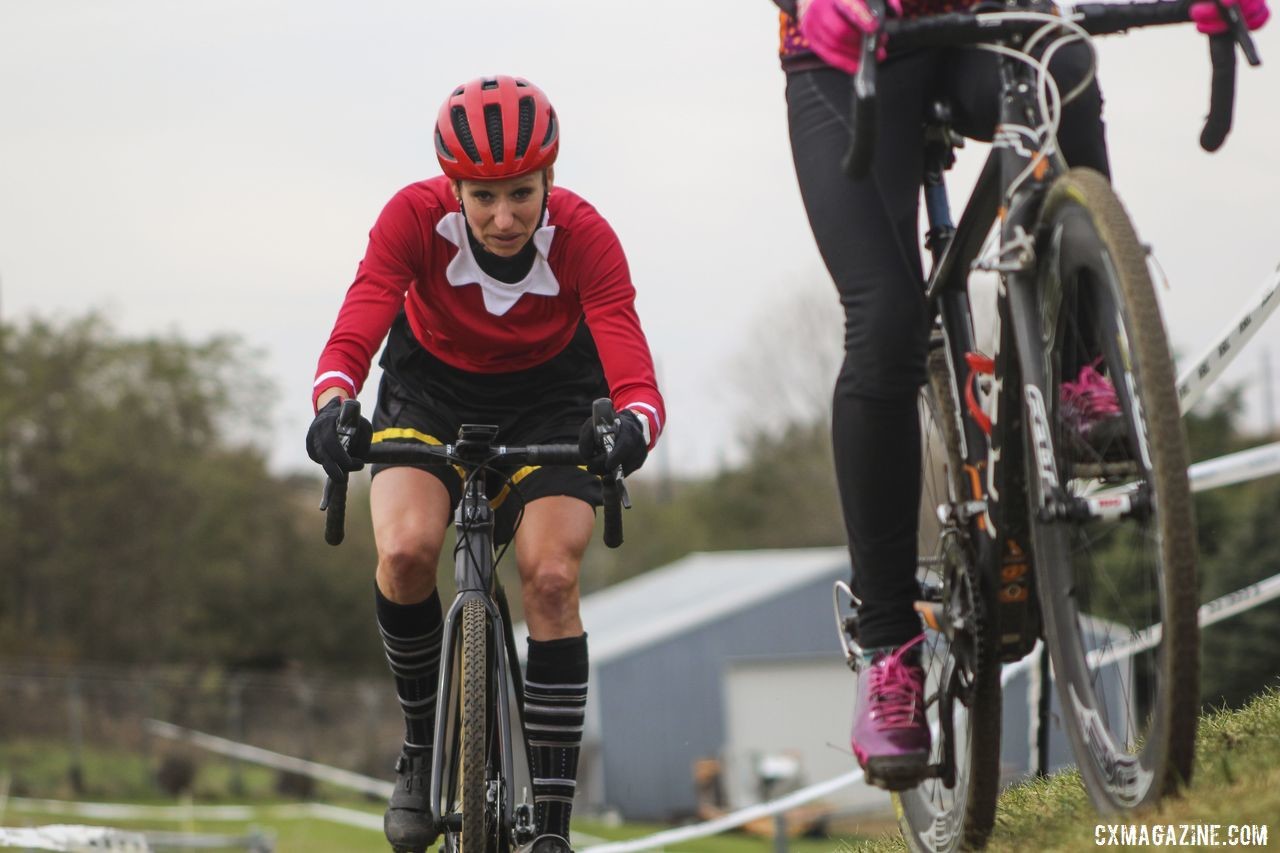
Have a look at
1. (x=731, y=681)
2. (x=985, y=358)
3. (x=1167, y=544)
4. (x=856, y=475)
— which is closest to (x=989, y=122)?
(x=985, y=358)

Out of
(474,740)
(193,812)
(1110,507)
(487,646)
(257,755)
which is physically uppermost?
(1110,507)

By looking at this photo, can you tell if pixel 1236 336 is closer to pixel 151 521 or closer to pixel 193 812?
pixel 193 812

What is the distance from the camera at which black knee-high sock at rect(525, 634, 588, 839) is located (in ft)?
15.2

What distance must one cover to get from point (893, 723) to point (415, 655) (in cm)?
176

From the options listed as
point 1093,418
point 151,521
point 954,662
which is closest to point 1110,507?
point 1093,418

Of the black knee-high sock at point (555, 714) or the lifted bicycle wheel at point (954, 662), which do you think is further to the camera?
the black knee-high sock at point (555, 714)

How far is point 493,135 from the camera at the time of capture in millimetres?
4555

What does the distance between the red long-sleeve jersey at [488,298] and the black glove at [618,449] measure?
0.89ft

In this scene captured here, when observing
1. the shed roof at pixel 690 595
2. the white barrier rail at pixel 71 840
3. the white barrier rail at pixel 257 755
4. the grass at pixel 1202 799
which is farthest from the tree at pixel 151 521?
the grass at pixel 1202 799

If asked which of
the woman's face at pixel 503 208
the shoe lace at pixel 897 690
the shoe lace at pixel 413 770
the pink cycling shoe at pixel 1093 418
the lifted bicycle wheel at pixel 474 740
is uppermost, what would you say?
the woman's face at pixel 503 208

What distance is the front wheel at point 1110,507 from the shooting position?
2684mm

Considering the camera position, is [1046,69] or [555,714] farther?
[555,714]

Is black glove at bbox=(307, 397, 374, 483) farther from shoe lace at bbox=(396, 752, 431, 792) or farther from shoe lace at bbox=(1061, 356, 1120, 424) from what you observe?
shoe lace at bbox=(1061, 356, 1120, 424)

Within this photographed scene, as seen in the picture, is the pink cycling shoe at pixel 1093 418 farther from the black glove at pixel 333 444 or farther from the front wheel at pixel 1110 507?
the black glove at pixel 333 444
